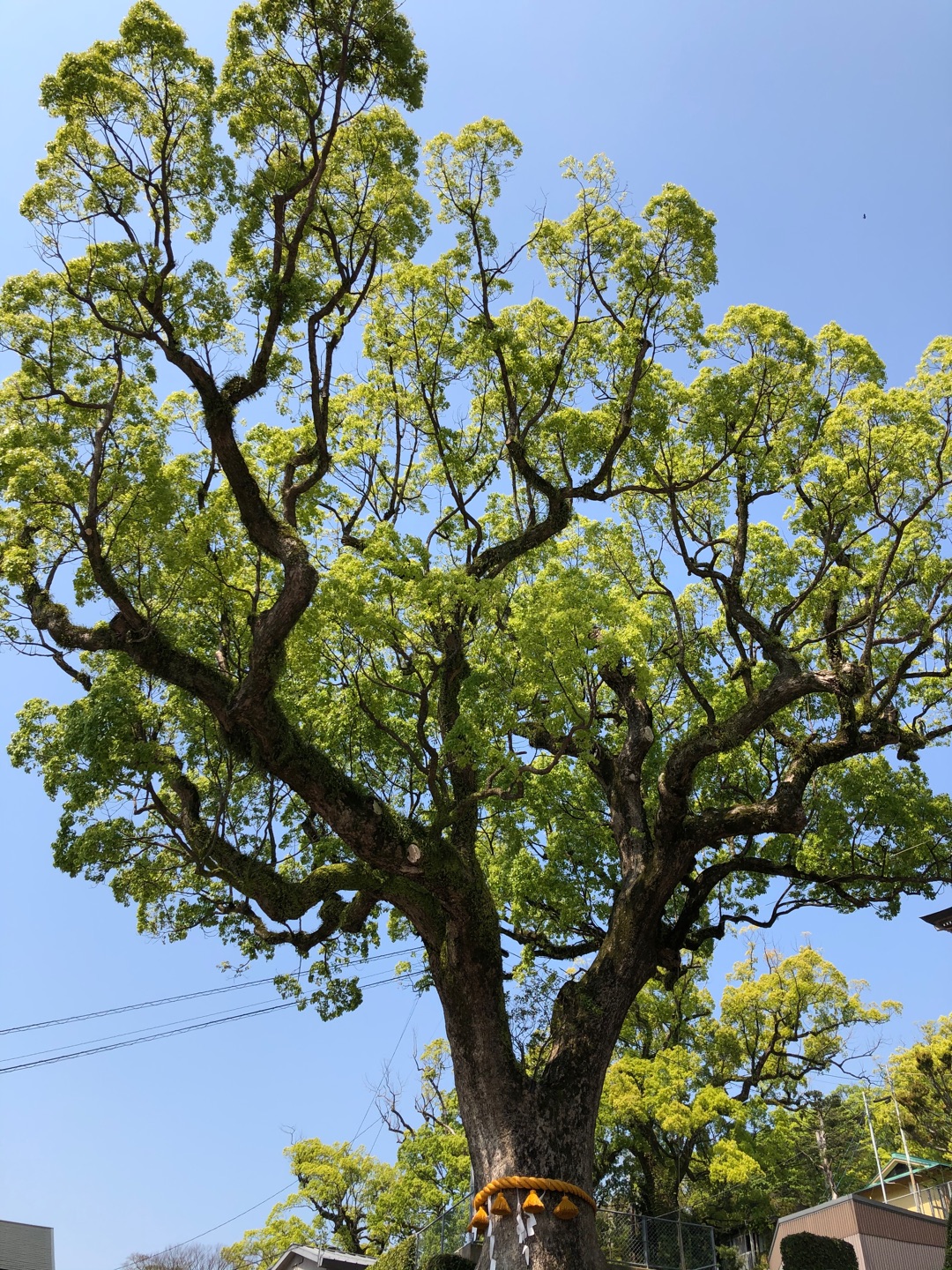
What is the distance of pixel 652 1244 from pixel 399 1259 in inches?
150

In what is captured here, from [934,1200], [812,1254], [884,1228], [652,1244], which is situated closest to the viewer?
[812,1254]

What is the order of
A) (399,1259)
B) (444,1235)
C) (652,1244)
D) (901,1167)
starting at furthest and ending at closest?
1. (901,1167)
2. (399,1259)
3. (444,1235)
4. (652,1244)

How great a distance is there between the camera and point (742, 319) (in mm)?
11656

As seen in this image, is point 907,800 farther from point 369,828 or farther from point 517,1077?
point 369,828

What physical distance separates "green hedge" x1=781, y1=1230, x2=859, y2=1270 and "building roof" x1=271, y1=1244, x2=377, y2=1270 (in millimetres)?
9924

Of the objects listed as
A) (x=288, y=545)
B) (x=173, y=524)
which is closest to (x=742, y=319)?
(x=288, y=545)

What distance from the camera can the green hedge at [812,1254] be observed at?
11.6 metres

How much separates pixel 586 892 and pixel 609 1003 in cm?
364

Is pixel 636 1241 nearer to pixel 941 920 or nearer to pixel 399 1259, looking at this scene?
pixel 399 1259

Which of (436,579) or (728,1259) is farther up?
(436,579)

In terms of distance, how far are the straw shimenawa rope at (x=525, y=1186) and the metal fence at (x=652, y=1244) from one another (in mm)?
6179

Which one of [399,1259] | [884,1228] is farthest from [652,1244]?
[884,1228]

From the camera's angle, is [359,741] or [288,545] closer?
[288,545]

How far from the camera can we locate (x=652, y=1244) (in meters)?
13.9
